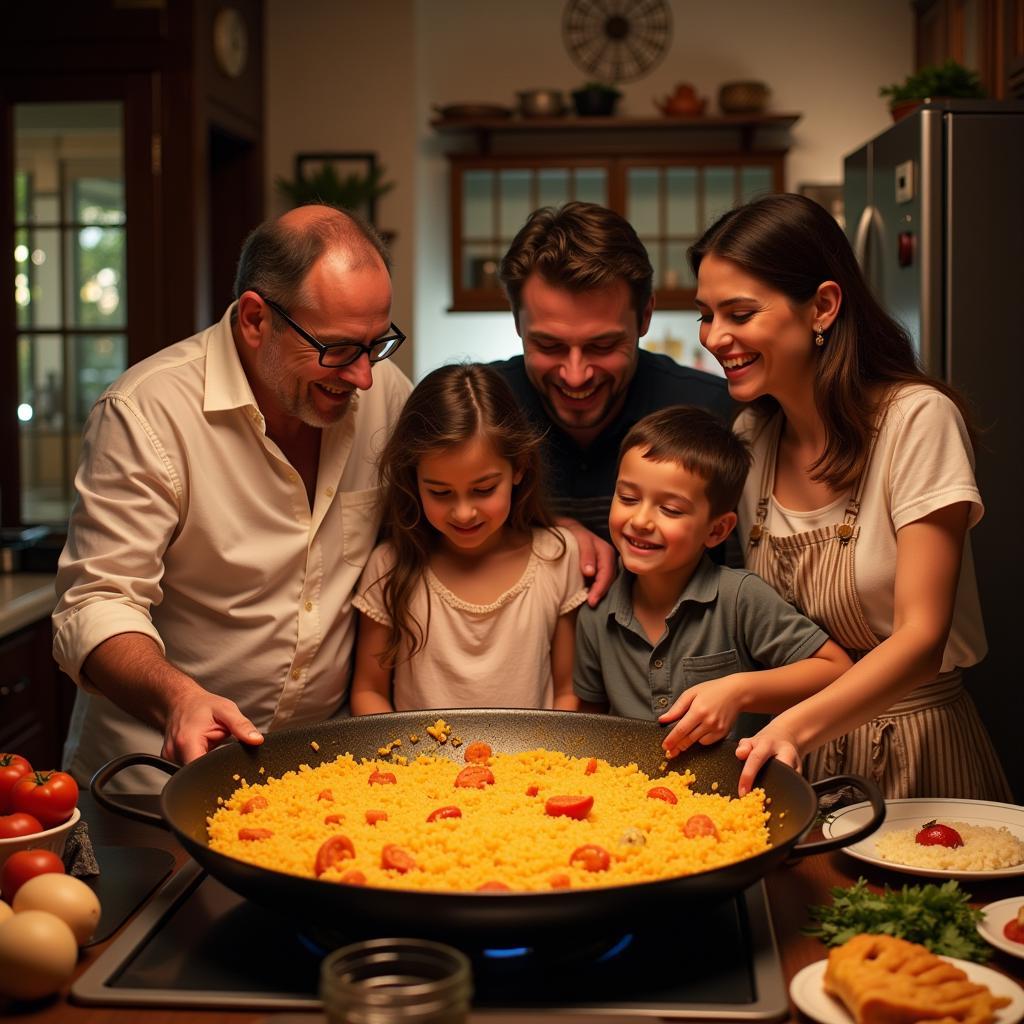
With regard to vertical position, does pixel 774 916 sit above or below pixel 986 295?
below

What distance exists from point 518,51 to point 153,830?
17.6 feet

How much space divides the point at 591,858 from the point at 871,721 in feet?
2.90

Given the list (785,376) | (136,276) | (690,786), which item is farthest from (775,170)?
(690,786)

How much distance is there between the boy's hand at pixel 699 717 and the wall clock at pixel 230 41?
14.2 ft

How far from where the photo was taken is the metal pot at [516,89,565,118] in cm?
590

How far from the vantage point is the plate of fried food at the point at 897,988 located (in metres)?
1.07

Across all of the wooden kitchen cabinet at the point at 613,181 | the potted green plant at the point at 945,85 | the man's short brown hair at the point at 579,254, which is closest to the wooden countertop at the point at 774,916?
the man's short brown hair at the point at 579,254

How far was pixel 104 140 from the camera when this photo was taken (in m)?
4.89

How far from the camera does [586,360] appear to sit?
2346mm

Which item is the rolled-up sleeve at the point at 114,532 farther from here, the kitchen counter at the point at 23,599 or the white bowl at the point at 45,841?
the kitchen counter at the point at 23,599

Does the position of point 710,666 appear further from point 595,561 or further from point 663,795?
point 663,795

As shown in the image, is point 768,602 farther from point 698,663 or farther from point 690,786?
point 690,786

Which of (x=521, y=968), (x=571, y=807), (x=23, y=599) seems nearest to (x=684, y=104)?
(x=23, y=599)

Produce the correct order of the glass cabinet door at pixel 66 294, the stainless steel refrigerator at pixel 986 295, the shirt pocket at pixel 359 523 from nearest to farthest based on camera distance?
1. the shirt pocket at pixel 359 523
2. the stainless steel refrigerator at pixel 986 295
3. the glass cabinet door at pixel 66 294
